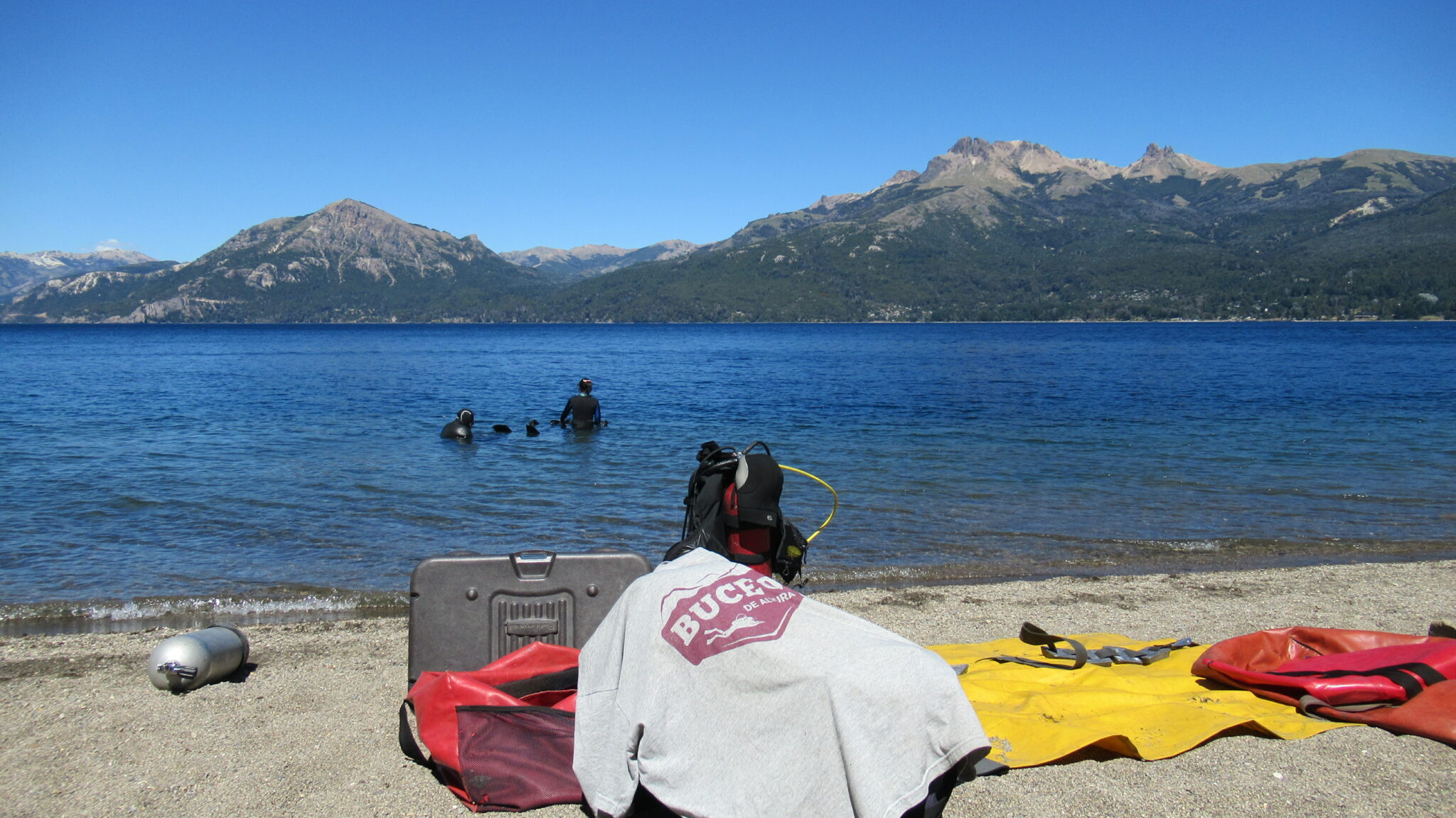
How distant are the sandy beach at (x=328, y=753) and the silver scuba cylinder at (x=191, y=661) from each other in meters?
0.08

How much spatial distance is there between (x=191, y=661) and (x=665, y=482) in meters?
8.48

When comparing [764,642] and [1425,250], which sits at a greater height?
[1425,250]

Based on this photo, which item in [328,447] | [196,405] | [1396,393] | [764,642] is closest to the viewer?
[764,642]

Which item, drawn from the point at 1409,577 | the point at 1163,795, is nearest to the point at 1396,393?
the point at 1409,577

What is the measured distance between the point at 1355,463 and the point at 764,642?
625 inches

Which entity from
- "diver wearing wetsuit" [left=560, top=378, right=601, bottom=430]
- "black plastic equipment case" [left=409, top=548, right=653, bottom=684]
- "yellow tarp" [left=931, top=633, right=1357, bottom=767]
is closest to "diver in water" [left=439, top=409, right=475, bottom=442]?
"diver wearing wetsuit" [left=560, top=378, right=601, bottom=430]

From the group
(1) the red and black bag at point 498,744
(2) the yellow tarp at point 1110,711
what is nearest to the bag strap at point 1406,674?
(2) the yellow tarp at point 1110,711

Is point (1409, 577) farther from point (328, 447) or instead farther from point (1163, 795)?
point (328, 447)

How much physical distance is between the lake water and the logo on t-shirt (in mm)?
4662

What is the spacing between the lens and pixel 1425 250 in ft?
493

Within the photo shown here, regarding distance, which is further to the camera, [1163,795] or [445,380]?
[445,380]

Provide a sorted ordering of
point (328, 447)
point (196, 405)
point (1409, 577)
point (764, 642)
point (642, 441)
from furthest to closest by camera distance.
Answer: point (196, 405) → point (642, 441) → point (328, 447) → point (1409, 577) → point (764, 642)

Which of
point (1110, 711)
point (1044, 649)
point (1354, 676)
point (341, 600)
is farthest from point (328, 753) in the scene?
point (1354, 676)

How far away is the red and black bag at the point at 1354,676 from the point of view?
4.20 m
